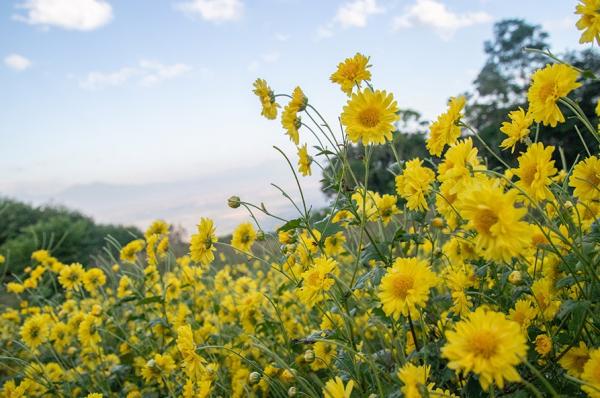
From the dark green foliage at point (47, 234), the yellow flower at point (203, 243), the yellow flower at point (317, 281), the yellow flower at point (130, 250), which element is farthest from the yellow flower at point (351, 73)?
the dark green foliage at point (47, 234)

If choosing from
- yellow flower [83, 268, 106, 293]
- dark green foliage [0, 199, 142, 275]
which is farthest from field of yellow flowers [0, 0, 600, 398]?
dark green foliage [0, 199, 142, 275]

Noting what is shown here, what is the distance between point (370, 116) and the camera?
1394mm

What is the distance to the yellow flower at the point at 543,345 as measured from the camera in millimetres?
1101

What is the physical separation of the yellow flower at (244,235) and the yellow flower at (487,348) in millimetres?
1244

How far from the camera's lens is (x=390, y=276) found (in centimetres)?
113

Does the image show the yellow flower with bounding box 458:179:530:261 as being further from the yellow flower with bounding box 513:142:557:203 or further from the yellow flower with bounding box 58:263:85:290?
the yellow flower with bounding box 58:263:85:290

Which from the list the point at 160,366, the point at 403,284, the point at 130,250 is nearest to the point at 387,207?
the point at 403,284

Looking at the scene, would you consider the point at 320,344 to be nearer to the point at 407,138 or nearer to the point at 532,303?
the point at 532,303

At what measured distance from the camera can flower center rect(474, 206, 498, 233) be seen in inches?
36.4

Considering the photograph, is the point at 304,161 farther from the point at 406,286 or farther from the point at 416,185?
the point at 406,286

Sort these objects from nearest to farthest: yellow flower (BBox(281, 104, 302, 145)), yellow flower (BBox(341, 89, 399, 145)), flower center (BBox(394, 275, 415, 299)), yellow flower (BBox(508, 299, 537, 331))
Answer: flower center (BBox(394, 275, 415, 299)), yellow flower (BBox(508, 299, 537, 331)), yellow flower (BBox(341, 89, 399, 145)), yellow flower (BBox(281, 104, 302, 145))

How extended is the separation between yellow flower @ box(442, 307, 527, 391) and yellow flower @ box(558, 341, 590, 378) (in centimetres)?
41

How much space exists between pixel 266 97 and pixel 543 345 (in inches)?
46.6

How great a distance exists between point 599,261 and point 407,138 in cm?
1499
